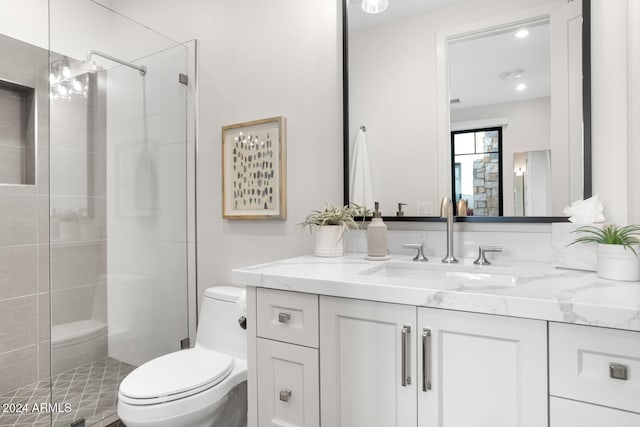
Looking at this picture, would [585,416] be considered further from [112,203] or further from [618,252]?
[112,203]

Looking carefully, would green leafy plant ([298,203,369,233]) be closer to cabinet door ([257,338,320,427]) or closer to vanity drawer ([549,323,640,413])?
cabinet door ([257,338,320,427])

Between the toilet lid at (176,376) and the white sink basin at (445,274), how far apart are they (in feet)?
2.57

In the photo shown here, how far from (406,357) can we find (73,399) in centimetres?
166

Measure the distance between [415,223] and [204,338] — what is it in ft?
3.82

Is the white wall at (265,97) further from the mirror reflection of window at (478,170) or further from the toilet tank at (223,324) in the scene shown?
→ the mirror reflection of window at (478,170)

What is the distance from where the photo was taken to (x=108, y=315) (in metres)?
1.94

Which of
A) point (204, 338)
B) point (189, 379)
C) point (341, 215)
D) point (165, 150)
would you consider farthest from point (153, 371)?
point (165, 150)

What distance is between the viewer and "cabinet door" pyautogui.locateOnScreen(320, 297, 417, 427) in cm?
95

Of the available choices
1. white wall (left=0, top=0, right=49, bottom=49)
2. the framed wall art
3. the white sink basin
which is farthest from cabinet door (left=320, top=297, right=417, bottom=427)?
white wall (left=0, top=0, right=49, bottom=49)

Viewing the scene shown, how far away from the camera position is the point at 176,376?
1.47 metres

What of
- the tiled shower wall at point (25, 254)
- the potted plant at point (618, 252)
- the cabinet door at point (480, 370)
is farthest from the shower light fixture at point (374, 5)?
the tiled shower wall at point (25, 254)

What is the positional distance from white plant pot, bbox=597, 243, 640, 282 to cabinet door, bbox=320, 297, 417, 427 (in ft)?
1.83

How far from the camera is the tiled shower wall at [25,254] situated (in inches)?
78.2

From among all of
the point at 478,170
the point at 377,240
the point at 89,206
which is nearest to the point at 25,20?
the point at 89,206
